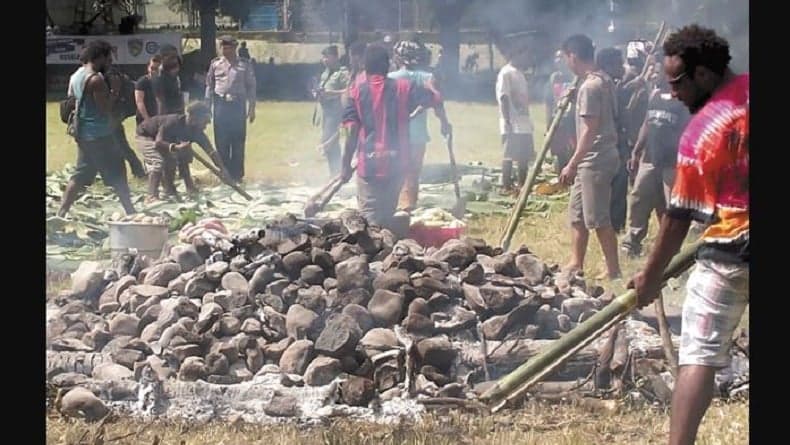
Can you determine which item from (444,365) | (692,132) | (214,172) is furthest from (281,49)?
(692,132)

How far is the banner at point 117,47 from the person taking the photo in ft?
28.8

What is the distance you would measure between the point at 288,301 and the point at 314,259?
307 mm

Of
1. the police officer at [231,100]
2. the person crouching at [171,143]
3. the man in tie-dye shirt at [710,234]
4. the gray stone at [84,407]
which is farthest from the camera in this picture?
the person crouching at [171,143]

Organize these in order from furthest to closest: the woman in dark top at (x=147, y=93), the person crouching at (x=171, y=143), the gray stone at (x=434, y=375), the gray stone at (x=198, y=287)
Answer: the person crouching at (x=171, y=143) < the woman in dark top at (x=147, y=93) < the gray stone at (x=198, y=287) < the gray stone at (x=434, y=375)

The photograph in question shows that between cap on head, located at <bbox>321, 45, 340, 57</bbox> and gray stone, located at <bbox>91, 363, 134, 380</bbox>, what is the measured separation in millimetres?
2452

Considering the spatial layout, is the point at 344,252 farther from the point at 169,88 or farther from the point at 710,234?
the point at 710,234

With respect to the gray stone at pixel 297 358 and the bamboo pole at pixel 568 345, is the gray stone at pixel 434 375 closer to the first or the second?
the bamboo pole at pixel 568 345

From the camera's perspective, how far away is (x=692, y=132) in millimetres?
5766

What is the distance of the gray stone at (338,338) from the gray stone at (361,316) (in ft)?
0.23

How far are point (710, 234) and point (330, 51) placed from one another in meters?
3.49

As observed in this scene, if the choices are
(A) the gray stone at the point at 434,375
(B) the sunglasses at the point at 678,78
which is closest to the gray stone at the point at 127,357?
(A) the gray stone at the point at 434,375

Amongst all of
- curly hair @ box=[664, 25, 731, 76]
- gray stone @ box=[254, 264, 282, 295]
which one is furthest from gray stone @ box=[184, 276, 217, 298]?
curly hair @ box=[664, 25, 731, 76]

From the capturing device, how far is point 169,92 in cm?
895

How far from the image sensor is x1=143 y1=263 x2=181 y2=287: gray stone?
7965 millimetres
